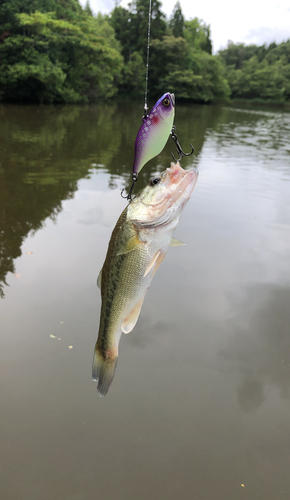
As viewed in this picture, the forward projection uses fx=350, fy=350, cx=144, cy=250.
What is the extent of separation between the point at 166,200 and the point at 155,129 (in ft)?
0.83

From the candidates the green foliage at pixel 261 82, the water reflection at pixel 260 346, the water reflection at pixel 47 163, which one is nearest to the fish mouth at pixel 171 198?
the water reflection at pixel 260 346

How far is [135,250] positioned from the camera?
1346mm

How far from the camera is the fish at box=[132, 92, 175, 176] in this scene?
1.19 meters

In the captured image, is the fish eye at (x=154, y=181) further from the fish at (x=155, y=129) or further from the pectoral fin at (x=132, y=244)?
the pectoral fin at (x=132, y=244)

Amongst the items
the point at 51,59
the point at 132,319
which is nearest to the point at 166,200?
the point at 132,319

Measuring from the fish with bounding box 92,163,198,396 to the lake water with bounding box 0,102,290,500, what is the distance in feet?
6.19

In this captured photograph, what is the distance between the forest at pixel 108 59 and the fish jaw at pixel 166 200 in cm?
2278

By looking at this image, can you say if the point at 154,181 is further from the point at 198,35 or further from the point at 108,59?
the point at 198,35

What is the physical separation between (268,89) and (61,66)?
1909 inches

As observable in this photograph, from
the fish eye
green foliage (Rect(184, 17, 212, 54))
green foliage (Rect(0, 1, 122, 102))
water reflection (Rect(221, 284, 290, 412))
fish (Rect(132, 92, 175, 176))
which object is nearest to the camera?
fish (Rect(132, 92, 175, 176))

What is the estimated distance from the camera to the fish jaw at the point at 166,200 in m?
1.27

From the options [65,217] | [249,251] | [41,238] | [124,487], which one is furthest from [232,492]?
[65,217]

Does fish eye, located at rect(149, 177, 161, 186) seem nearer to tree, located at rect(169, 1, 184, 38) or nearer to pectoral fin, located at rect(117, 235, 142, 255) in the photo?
pectoral fin, located at rect(117, 235, 142, 255)

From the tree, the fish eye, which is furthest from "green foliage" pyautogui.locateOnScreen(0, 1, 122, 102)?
the fish eye
